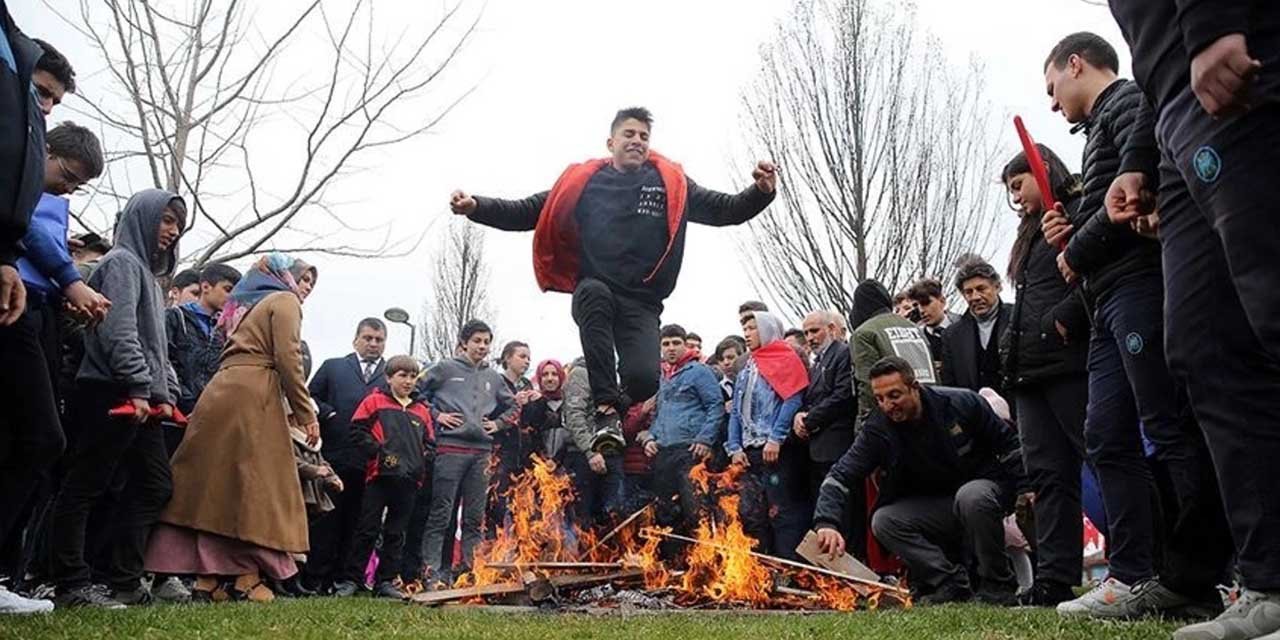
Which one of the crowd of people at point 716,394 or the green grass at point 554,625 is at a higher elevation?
the crowd of people at point 716,394

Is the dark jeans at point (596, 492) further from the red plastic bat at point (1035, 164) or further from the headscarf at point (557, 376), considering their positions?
the red plastic bat at point (1035, 164)

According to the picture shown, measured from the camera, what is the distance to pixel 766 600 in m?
5.85

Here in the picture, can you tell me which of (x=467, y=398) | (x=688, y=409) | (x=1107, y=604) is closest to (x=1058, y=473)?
(x=1107, y=604)

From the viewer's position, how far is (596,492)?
9102mm

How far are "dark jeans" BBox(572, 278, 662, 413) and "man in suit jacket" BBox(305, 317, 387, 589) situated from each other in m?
3.69

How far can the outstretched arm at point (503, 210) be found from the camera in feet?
20.2

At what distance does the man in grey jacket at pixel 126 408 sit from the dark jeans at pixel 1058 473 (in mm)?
4708

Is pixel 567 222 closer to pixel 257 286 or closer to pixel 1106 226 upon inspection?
pixel 257 286

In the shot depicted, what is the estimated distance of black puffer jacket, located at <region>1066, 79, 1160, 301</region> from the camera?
423cm

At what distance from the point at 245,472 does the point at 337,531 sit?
241 cm

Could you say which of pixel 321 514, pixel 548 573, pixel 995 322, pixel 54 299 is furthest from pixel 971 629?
pixel 321 514

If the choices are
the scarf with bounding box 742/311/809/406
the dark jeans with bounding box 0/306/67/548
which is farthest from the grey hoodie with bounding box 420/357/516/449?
the dark jeans with bounding box 0/306/67/548

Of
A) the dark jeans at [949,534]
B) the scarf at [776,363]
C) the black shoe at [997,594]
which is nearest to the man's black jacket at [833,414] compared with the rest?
the scarf at [776,363]

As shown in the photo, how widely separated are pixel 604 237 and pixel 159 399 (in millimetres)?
2695
